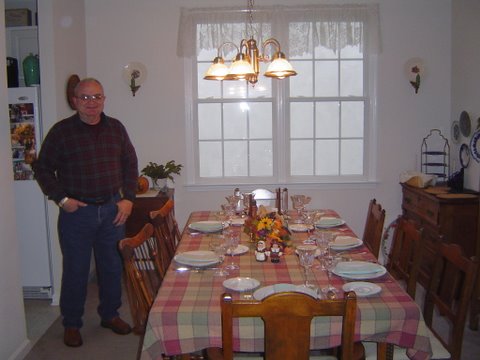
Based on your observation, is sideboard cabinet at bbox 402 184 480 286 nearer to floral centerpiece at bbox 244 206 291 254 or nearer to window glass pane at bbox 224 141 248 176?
floral centerpiece at bbox 244 206 291 254

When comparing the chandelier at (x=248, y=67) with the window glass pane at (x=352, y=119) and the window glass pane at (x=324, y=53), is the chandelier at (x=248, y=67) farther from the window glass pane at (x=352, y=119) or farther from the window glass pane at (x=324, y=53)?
the window glass pane at (x=352, y=119)

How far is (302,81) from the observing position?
4742mm

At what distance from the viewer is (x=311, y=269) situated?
2270mm

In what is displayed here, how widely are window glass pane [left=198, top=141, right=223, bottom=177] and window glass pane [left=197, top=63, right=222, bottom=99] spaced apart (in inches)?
17.7

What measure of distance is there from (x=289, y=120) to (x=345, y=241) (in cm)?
222

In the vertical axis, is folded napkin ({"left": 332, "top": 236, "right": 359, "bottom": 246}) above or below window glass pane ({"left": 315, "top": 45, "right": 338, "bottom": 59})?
below

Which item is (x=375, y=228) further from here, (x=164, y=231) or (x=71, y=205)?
(x=71, y=205)

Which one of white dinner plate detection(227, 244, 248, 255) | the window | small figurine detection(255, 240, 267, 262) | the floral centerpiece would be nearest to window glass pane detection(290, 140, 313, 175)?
the window

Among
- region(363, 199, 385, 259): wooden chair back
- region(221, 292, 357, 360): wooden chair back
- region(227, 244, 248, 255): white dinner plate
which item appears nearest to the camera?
region(221, 292, 357, 360): wooden chair back

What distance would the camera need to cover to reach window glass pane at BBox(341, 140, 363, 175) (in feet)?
15.8

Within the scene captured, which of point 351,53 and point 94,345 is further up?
point 351,53

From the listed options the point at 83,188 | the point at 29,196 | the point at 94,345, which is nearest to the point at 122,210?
the point at 83,188

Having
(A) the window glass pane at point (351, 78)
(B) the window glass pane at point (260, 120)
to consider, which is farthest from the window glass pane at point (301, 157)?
(A) the window glass pane at point (351, 78)

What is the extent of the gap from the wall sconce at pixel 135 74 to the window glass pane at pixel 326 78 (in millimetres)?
1628
